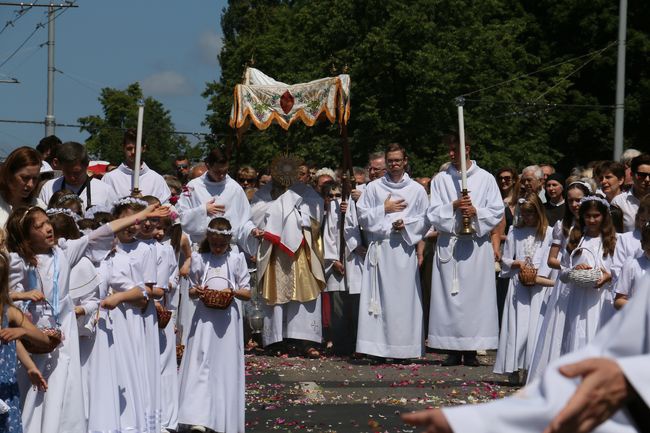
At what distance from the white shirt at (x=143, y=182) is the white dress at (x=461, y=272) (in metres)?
3.38

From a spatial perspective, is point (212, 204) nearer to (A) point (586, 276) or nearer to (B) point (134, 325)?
(B) point (134, 325)

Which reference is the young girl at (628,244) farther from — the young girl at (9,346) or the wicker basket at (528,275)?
the young girl at (9,346)

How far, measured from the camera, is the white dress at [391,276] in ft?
47.6

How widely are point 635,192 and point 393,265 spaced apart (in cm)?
364

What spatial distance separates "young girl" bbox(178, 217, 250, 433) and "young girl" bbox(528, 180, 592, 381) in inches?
102

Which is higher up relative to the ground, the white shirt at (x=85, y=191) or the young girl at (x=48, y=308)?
the white shirt at (x=85, y=191)

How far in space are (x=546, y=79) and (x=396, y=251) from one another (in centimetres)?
2807

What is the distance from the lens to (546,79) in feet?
136

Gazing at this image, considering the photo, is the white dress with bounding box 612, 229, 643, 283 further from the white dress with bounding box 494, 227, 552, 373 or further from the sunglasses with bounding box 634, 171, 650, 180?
the white dress with bounding box 494, 227, 552, 373

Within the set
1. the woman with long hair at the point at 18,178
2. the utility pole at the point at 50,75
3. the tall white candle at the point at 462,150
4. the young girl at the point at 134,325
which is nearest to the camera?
the woman with long hair at the point at 18,178

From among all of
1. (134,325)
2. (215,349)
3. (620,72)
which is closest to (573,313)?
(215,349)

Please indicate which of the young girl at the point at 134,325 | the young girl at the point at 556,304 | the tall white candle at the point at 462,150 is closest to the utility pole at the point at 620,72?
the tall white candle at the point at 462,150

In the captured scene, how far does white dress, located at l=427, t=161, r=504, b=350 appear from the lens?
14.2 m

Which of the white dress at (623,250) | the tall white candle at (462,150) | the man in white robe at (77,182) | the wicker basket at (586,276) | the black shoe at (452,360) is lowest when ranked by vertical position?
the black shoe at (452,360)
